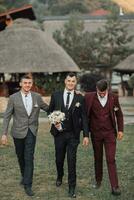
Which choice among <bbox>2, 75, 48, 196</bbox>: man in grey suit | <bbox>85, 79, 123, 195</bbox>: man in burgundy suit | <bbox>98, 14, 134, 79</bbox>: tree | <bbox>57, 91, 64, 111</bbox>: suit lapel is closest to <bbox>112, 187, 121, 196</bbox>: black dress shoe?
<bbox>85, 79, 123, 195</bbox>: man in burgundy suit

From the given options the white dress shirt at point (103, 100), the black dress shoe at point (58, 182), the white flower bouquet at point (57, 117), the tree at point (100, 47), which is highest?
the tree at point (100, 47)

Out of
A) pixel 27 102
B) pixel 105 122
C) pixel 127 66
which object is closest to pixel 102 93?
pixel 105 122

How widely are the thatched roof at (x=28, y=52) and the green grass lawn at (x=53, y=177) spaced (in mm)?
15252

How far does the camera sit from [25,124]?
6.72 meters

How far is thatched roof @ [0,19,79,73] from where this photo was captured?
26.7 metres

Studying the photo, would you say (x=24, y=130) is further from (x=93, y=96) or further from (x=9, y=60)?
(x=9, y=60)

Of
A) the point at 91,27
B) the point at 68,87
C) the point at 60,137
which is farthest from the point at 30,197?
the point at 91,27

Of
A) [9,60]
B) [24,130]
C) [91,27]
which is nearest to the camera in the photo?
[24,130]

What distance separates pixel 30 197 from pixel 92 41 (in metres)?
33.2

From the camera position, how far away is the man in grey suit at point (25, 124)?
669 centimetres

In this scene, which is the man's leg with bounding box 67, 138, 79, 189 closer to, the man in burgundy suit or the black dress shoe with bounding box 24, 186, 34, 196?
the man in burgundy suit

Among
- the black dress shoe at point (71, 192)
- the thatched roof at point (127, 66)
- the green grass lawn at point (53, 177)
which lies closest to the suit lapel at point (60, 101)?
the black dress shoe at point (71, 192)

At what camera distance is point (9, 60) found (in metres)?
26.9

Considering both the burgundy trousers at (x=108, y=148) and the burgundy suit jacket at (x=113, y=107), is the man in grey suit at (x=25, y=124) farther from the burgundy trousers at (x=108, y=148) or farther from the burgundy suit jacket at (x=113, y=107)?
the burgundy trousers at (x=108, y=148)
